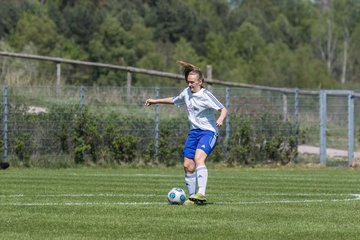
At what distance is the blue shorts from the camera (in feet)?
48.4

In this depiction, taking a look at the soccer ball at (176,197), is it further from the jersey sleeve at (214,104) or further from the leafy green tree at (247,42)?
the leafy green tree at (247,42)

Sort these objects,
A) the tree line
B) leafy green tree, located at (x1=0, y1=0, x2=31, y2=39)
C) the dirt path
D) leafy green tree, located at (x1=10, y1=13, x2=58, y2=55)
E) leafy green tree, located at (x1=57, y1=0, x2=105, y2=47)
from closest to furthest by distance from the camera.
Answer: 1. the dirt path
2. leafy green tree, located at (x1=10, y1=13, x2=58, y2=55)
3. the tree line
4. leafy green tree, located at (x1=0, y1=0, x2=31, y2=39)
5. leafy green tree, located at (x1=57, y1=0, x2=105, y2=47)

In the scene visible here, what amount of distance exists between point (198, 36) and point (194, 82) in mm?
73537

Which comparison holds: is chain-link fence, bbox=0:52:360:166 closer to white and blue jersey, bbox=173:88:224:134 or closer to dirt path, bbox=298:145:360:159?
dirt path, bbox=298:145:360:159

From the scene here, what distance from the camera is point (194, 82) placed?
15.0 metres

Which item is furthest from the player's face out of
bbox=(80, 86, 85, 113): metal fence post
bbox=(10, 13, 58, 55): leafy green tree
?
bbox=(10, 13, 58, 55): leafy green tree

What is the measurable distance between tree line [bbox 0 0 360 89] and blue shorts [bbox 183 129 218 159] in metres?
37.9

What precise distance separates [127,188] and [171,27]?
6777cm

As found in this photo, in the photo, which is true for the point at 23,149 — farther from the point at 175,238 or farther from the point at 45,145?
the point at 175,238

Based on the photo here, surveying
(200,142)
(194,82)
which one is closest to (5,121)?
→ (194,82)

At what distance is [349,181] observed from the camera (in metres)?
20.9

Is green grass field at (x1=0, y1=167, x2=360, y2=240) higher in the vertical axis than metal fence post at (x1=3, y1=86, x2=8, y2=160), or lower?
lower

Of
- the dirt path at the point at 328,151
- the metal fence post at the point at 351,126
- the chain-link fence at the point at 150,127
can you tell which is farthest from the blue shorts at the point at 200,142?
the dirt path at the point at 328,151

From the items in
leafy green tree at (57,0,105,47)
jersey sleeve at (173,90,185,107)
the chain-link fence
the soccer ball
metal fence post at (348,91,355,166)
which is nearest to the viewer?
the soccer ball
